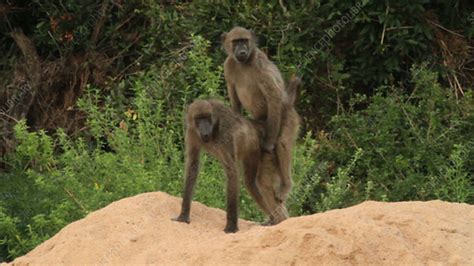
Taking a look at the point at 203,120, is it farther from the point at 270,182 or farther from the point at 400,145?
the point at 400,145

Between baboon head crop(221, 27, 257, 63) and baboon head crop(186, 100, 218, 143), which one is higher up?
baboon head crop(221, 27, 257, 63)

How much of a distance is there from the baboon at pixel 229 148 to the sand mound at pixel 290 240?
0.49 meters

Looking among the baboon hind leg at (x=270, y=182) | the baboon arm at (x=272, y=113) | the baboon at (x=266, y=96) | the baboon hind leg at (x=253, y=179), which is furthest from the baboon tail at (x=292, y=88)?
the baboon hind leg at (x=253, y=179)

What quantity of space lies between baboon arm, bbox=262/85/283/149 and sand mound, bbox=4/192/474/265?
1309 mm

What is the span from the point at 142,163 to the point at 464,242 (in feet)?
12.5

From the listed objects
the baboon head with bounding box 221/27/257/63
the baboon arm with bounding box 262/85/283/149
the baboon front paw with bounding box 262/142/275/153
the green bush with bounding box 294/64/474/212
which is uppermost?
the baboon head with bounding box 221/27/257/63

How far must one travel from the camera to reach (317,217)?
5754mm

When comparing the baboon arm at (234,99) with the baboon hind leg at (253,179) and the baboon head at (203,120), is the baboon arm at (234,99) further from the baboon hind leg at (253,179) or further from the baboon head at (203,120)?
the baboon head at (203,120)

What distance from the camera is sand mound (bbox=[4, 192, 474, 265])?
5477 mm

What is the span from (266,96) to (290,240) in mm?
2198

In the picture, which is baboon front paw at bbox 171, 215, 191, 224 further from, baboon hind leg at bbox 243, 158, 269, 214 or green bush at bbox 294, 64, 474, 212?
green bush at bbox 294, 64, 474, 212

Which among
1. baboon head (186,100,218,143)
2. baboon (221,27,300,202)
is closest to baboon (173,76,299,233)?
baboon head (186,100,218,143)

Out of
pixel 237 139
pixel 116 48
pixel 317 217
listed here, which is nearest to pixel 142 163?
pixel 237 139

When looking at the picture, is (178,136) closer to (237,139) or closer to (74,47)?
(237,139)
